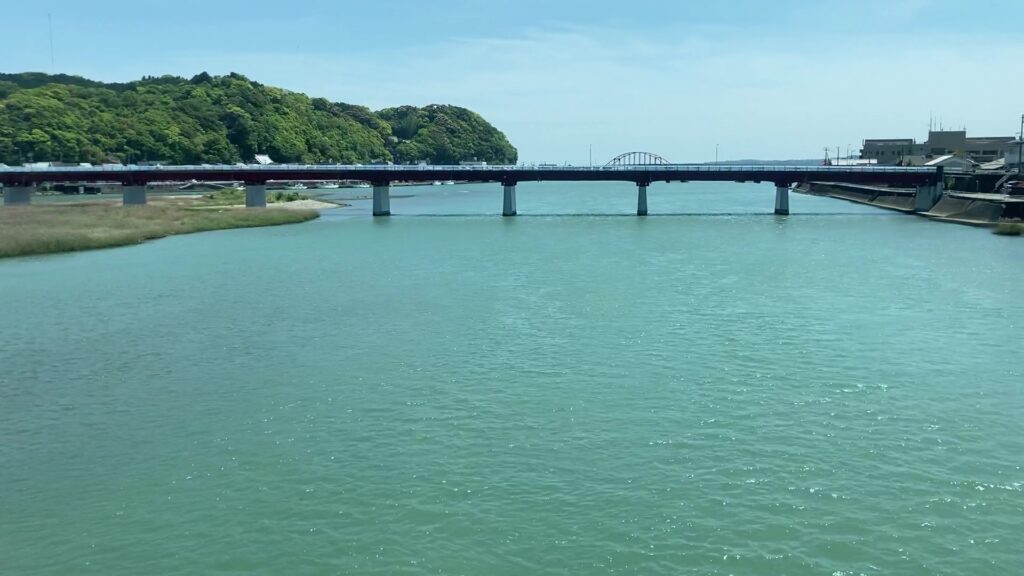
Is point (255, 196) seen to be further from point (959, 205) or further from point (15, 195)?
point (959, 205)

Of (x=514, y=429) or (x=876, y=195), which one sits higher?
(x=876, y=195)

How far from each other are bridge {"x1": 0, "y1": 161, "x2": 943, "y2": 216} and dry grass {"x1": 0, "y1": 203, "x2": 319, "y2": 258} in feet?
18.1

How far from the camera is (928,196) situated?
110 meters

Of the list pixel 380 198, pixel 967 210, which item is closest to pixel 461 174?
pixel 380 198

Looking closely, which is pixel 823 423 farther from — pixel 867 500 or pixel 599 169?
pixel 599 169

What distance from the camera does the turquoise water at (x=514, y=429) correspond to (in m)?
16.2

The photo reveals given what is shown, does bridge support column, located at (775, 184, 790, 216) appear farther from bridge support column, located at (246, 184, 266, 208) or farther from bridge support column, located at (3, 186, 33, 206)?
bridge support column, located at (3, 186, 33, 206)

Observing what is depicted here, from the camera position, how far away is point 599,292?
154 feet

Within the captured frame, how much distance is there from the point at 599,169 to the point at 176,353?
88069 millimetres

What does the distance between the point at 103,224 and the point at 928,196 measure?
103365 mm

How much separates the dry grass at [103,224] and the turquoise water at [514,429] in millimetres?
20317

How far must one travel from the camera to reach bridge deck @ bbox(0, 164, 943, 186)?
352 feet

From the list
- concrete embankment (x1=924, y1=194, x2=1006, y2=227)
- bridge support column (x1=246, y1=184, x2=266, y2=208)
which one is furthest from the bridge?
concrete embankment (x1=924, y1=194, x2=1006, y2=227)

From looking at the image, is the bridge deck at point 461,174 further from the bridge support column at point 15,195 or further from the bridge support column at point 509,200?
the bridge support column at point 15,195
